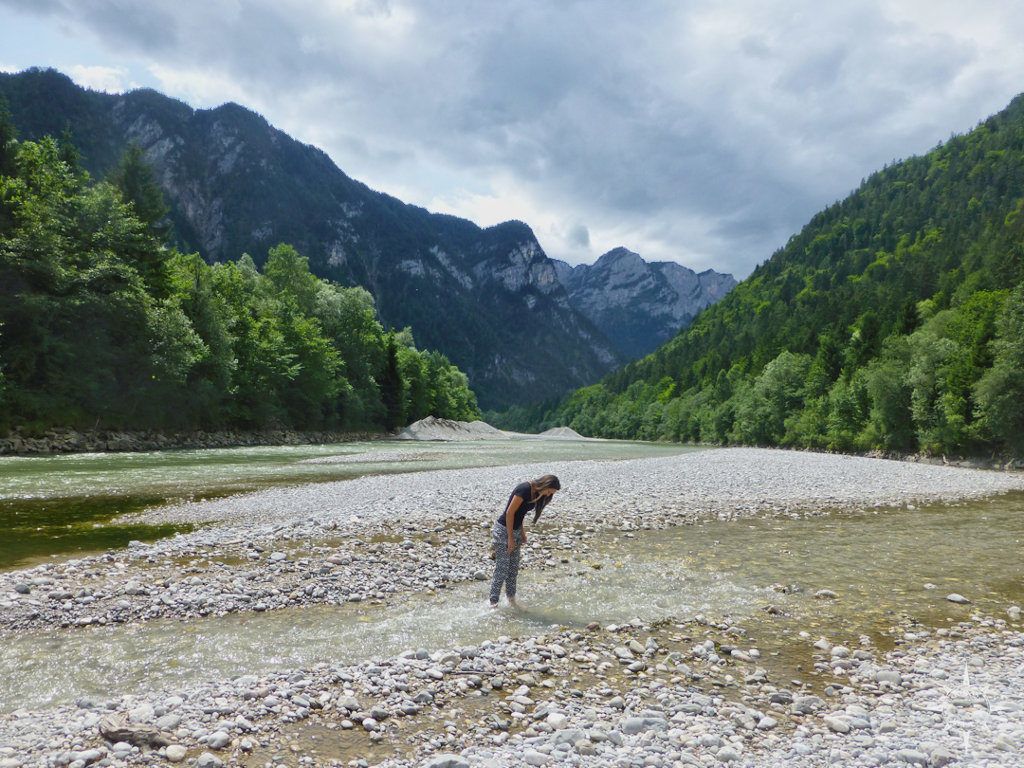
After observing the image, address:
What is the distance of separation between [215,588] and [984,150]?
804ft

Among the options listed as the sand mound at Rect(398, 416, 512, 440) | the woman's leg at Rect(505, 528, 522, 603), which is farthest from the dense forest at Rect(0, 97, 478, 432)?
the woman's leg at Rect(505, 528, 522, 603)

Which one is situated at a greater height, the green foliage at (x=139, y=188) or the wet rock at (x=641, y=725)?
the green foliage at (x=139, y=188)

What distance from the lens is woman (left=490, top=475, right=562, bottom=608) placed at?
A: 994cm

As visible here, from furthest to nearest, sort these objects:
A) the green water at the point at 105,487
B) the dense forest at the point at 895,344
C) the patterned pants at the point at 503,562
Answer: the dense forest at the point at 895,344 < the green water at the point at 105,487 < the patterned pants at the point at 503,562

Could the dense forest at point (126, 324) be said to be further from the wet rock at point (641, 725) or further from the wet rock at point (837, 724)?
the wet rock at point (837, 724)

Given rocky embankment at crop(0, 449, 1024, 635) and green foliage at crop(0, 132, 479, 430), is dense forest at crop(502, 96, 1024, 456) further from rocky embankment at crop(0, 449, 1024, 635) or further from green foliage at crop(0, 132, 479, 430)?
green foliage at crop(0, 132, 479, 430)

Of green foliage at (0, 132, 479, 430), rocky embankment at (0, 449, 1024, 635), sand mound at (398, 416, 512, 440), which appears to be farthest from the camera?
sand mound at (398, 416, 512, 440)

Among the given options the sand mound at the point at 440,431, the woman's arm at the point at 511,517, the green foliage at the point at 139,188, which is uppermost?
the green foliage at the point at 139,188

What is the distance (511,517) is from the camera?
9898mm

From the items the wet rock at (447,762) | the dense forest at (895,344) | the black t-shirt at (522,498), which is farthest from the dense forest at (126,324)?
the dense forest at (895,344)

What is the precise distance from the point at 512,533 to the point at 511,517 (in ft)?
1.02

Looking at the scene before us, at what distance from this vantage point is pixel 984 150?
180 metres

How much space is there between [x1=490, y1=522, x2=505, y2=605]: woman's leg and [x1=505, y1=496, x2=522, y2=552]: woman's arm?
109mm

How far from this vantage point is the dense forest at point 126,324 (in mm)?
41906
